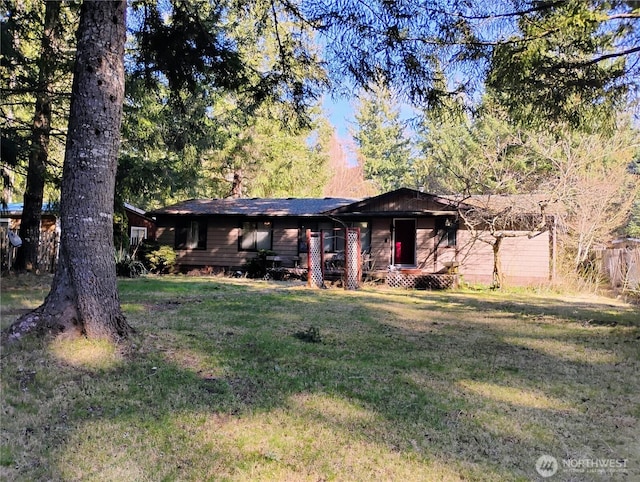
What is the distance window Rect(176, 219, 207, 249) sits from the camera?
1767 centimetres

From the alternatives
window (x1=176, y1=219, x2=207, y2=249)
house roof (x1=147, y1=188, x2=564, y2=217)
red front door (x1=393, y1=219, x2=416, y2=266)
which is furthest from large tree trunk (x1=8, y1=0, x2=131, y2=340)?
window (x1=176, y1=219, x2=207, y2=249)

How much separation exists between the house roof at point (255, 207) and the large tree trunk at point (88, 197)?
1179 centimetres

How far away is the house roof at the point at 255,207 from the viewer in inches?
662

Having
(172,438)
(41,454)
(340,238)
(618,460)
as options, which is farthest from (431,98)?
(340,238)

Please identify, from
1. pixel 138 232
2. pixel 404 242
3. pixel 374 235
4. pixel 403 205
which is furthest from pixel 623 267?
pixel 138 232

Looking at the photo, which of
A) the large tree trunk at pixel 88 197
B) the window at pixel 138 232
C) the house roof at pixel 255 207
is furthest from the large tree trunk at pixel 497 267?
the window at pixel 138 232

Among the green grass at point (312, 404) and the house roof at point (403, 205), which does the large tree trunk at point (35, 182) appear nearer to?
the green grass at point (312, 404)

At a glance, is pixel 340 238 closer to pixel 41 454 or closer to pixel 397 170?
pixel 41 454

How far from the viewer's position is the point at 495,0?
568 cm

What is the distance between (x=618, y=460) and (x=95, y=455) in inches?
127

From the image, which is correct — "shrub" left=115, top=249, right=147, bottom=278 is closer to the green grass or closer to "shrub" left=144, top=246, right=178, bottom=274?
"shrub" left=144, top=246, right=178, bottom=274

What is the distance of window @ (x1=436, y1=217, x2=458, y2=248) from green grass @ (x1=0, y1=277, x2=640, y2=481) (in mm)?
8559

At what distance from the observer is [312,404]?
3529 millimetres

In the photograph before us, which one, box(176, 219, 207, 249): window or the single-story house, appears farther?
box(176, 219, 207, 249): window
